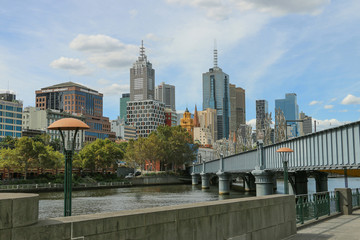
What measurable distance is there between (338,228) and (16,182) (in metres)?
79.1

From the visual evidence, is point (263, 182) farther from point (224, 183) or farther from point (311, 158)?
point (224, 183)

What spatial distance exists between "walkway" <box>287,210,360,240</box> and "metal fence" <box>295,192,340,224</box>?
522mm

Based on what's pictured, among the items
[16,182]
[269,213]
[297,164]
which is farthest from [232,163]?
[269,213]

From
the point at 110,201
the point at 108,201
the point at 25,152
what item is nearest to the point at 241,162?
the point at 110,201

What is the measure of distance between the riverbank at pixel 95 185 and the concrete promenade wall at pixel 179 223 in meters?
66.1

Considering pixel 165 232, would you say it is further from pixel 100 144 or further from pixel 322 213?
pixel 100 144

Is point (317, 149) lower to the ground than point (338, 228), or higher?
higher

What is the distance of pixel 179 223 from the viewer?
1043 cm

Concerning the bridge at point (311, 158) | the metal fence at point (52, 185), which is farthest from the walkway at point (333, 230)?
the metal fence at point (52, 185)

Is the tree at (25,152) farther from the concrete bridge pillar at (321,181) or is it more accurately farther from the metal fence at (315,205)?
the metal fence at (315,205)

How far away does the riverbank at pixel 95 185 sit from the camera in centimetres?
7916

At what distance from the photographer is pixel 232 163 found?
3046 inches

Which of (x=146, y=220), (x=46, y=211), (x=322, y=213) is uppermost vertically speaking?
(x=146, y=220)

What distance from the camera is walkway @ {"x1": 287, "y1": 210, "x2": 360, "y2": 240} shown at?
15.3 m
